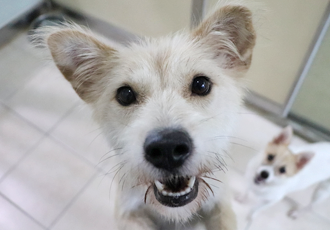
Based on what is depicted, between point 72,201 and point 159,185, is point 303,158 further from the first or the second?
point 72,201

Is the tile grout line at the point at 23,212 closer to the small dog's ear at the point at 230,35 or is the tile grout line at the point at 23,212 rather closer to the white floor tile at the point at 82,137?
the white floor tile at the point at 82,137

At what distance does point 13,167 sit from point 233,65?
1.94 metres

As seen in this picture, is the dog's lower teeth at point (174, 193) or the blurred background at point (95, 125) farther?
the blurred background at point (95, 125)

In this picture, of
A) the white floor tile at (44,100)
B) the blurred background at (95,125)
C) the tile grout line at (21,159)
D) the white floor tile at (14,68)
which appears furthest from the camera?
the white floor tile at (14,68)

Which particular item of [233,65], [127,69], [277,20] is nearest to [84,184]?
[127,69]

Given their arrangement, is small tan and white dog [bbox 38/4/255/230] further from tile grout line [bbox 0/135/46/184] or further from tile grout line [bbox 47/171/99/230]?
tile grout line [bbox 0/135/46/184]

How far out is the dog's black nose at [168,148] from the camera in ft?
2.89

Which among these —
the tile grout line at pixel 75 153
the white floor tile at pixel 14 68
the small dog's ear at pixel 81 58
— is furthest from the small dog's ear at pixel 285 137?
the white floor tile at pixel 14 68

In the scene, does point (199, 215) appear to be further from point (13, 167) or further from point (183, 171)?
point (13, 167)

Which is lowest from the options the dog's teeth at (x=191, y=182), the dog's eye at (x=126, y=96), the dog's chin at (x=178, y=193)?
the dog's chin at (x=178, y=193)

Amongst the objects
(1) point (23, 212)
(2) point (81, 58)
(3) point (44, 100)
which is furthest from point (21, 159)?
(2) point (81, 58)

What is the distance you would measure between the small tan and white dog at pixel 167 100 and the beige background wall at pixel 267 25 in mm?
298

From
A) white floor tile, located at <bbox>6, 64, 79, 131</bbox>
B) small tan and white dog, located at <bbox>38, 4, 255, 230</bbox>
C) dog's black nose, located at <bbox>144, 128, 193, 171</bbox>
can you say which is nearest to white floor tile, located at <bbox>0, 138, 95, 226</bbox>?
white floor tile, located at <bbox>6, 64, 79, 131</bbox>

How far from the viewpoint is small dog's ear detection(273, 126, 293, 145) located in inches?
70.1
